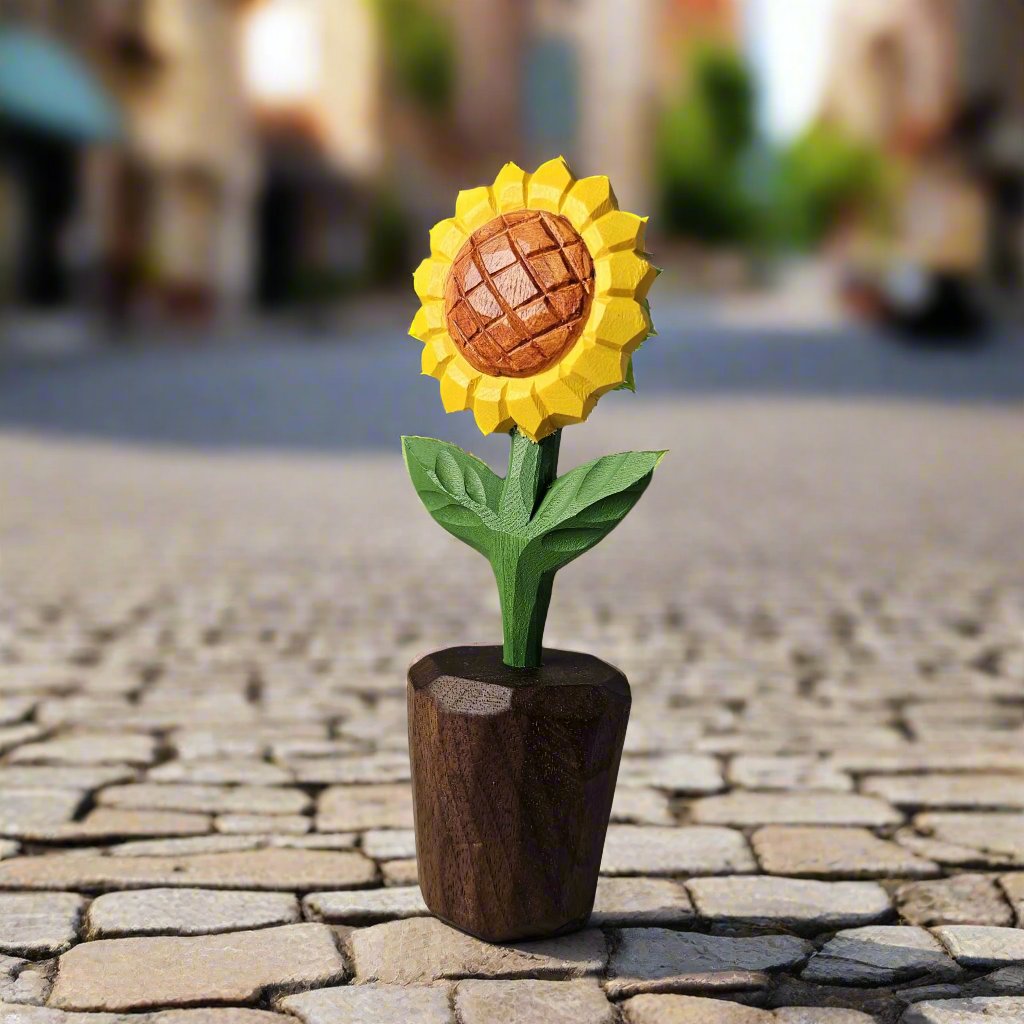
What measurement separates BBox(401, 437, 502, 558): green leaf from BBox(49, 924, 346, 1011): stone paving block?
710 mm

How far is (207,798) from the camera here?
3215mm

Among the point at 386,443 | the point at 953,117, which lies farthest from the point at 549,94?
the point at 386,443

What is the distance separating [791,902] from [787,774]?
82 cm

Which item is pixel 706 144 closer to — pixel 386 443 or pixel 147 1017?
pixel 386 443

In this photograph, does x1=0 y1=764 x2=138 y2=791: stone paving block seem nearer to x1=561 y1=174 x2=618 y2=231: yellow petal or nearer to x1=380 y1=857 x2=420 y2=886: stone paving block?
x1=380 y1=857 x2=420 y2=886: stone paving block

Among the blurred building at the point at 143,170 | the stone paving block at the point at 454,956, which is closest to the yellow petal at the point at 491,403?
the stone paving block at the point at 454,956

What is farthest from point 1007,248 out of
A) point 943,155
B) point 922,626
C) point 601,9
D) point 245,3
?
point 922,626

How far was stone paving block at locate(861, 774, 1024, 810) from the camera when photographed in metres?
3.25

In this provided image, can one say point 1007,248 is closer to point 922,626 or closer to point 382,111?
point 382,111

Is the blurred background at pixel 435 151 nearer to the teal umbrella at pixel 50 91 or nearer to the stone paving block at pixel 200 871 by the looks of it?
the teal umbrella at pixel 50 91

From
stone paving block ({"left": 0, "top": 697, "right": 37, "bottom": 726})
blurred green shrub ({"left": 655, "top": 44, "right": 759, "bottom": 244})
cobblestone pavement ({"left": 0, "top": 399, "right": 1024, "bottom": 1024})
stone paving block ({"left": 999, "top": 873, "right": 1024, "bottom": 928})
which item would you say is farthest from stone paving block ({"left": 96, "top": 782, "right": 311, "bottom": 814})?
blurred green shrub ({"left": 655, "top": 44, "right": 759, "bottom": 244})

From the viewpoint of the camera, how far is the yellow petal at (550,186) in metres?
2.28

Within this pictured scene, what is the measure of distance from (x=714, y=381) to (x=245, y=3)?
1482cm

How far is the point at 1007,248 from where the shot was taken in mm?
32938
